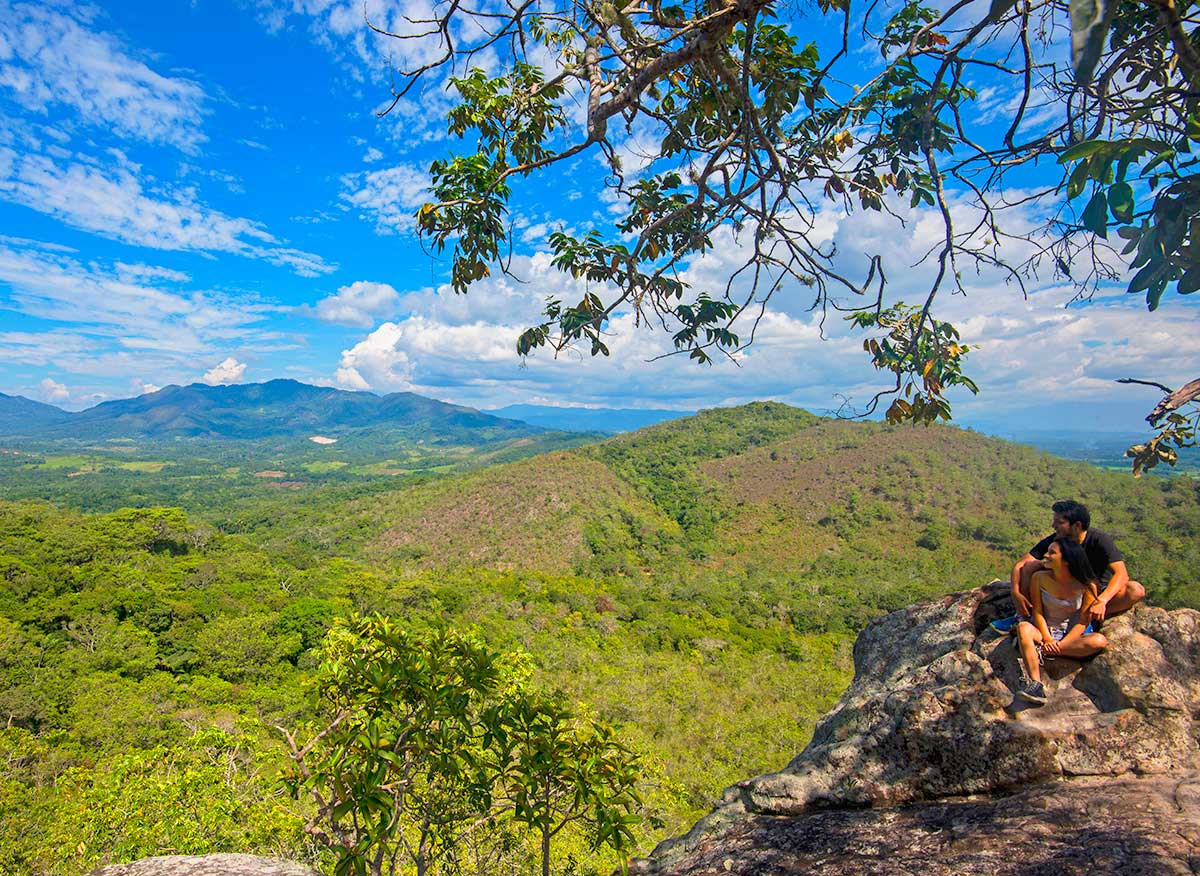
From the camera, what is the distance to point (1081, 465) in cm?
8181

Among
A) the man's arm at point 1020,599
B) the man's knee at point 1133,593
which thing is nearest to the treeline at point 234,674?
the man's arm at point 1020,599

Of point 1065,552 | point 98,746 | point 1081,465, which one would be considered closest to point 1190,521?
point 1081,465

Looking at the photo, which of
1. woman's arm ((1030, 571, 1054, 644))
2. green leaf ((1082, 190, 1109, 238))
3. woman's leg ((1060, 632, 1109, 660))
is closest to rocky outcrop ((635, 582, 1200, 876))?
woman's leg ((1060, 632, 1109, 660))

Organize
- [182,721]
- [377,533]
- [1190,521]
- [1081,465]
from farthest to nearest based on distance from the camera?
[1081,465], [377,533], [1190,521], [182,721]

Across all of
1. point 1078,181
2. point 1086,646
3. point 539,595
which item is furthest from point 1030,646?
point 539,595

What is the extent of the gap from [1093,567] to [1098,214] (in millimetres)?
2775

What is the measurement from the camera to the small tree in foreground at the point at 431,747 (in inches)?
115

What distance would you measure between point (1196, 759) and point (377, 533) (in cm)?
7637

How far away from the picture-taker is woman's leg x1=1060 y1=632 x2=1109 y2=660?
3098 millimetres

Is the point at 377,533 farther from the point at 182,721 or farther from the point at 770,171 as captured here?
the point at 770,171

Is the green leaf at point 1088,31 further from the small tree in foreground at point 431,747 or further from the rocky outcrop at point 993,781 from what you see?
the small tree in foreground at point 431,747

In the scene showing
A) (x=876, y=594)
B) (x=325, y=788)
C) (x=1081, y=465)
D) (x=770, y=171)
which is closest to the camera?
(x=325, y=788)

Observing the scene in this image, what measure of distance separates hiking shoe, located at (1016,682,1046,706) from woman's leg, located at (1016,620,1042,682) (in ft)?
0.13

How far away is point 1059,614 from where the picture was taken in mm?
3373
